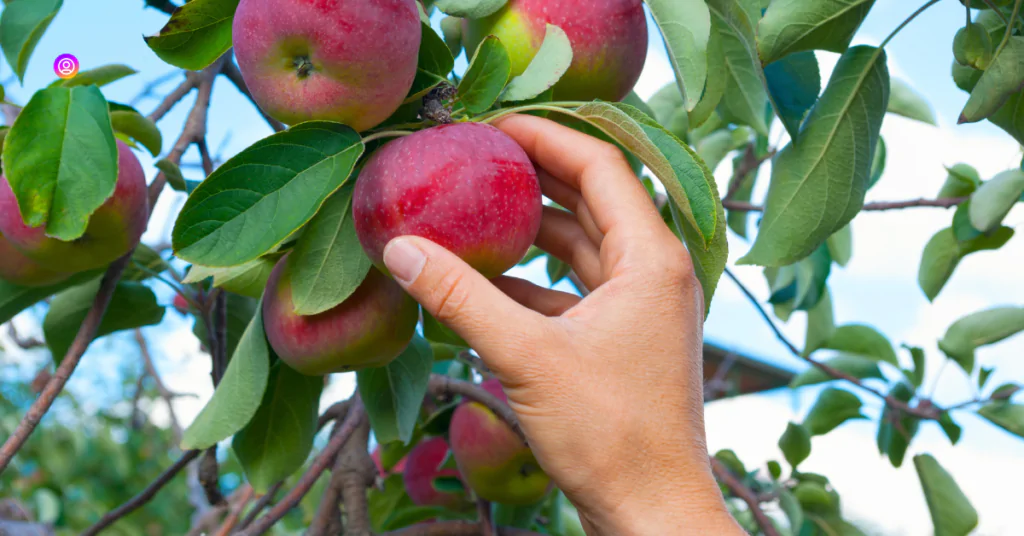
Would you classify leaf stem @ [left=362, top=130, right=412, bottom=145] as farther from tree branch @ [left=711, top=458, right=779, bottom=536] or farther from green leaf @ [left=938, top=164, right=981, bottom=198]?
green leaf @ [left=938, top=164, right=981, bottom=198]

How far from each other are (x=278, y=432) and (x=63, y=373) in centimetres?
22

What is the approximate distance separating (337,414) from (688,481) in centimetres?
71

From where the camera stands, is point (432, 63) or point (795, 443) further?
point (795, 443)

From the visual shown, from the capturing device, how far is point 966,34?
31.5 inches

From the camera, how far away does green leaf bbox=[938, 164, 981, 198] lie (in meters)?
1.33

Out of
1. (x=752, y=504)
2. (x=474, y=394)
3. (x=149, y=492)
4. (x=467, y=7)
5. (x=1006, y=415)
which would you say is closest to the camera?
(x=467, y=7)

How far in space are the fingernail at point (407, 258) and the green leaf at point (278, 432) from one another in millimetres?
380

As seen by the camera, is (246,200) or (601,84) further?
(601,84)

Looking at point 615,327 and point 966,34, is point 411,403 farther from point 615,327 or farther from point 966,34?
point 966,34

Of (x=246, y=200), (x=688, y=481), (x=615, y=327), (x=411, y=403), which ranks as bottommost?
(x=411, y=403)

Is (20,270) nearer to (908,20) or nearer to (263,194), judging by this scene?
(263,194)

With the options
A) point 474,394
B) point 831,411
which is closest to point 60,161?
point 474,394

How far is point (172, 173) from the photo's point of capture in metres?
0.91

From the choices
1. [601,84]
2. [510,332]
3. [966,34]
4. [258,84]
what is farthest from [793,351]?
[258,84]
